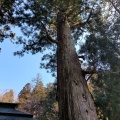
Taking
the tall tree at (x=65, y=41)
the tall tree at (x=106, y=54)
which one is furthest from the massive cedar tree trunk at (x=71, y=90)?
the tall tree at (x=106, y=54)

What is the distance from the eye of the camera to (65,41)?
4.48m

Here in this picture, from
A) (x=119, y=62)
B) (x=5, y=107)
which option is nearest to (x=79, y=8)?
(x=119, y=62)

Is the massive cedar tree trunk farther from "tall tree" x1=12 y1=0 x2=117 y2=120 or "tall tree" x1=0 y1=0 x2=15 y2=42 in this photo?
"tall tree" x1=0 y1=0 x2=15 y2=42

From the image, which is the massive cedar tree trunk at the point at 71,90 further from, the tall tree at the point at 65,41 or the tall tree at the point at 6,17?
the tall tree at the point at 6,17

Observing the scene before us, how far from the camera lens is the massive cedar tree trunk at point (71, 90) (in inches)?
117

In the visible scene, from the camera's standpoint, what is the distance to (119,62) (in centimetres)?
509

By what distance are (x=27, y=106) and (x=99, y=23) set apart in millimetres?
14914

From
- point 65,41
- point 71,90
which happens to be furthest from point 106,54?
point 71,90

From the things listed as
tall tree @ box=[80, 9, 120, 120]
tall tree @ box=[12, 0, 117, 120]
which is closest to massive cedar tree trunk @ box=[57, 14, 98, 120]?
tall tree @ box=[12, 0, 117, 120]

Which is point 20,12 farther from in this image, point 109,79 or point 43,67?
point 109,79

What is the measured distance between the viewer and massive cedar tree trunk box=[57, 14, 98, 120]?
2961 millimetres

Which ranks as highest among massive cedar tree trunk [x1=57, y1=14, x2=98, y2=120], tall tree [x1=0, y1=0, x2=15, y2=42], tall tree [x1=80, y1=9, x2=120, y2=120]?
tall tree [x1=0, y1=0, x2=15, y2=42]

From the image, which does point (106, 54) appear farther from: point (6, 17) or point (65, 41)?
point (6, 17)

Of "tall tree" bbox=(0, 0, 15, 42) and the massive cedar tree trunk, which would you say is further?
"tall tree" bbox=(0, 0, 15, 42)
